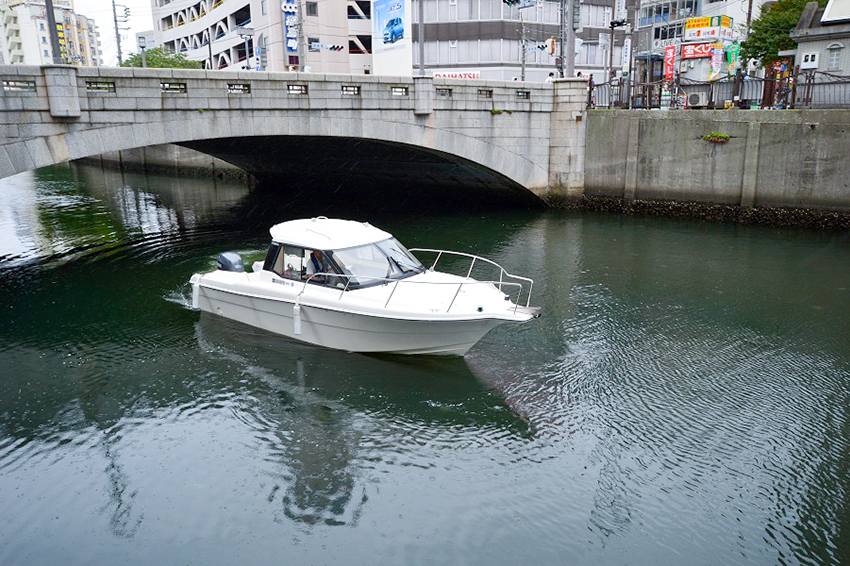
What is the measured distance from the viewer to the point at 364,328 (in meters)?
14.6

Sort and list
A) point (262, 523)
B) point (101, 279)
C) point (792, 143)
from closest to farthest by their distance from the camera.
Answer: point (262, 523) < point (101, 279) < point (792, 143)

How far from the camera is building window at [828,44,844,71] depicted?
34713 mm

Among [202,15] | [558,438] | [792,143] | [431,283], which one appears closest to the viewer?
[558,438]

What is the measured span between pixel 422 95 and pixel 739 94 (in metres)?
13.7

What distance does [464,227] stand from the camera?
29625 millimetres

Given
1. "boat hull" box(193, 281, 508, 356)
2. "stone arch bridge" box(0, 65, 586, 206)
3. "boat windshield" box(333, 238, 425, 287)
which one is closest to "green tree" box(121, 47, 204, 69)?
"stone arch bridge" box(0, 65, 586, 206)

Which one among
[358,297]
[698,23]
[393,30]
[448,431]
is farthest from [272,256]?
[698,23]

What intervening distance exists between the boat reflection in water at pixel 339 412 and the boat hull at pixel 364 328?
266 mm

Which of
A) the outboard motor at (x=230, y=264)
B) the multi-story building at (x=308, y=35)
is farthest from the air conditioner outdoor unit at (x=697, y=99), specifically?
the multi-story building at (x=308, y=35)

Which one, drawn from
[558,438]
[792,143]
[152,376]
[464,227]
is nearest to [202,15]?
[464,227]

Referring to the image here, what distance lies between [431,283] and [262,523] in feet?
20.4

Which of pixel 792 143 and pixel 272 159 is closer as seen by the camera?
pixel 792 143

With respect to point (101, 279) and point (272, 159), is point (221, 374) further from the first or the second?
point (272, 159)

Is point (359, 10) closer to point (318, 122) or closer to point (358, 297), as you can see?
point (318, 122)
